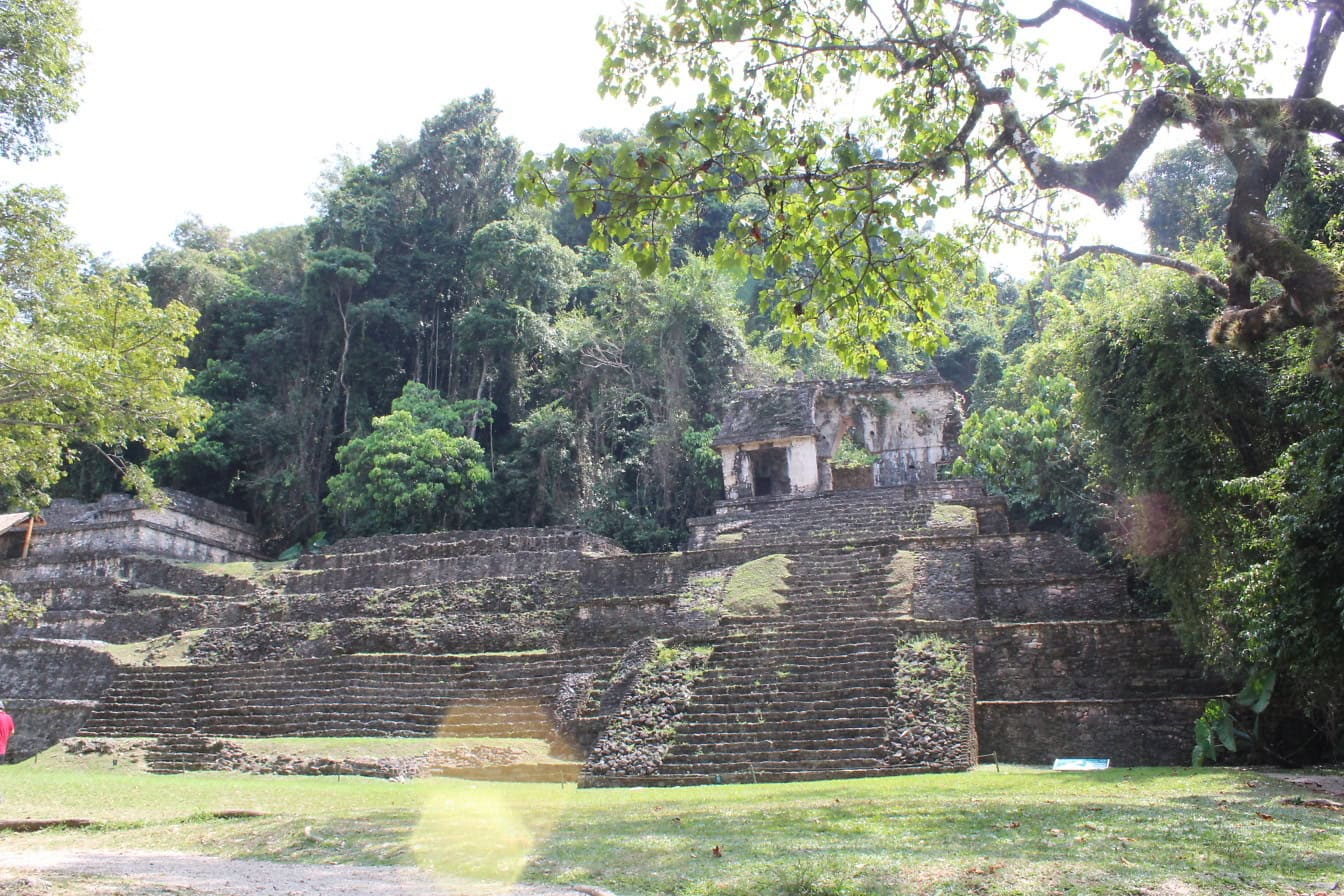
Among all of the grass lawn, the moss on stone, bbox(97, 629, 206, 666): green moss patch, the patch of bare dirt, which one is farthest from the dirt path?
the moss on stone

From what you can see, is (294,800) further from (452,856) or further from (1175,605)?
(1175,605)

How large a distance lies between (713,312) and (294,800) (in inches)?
841

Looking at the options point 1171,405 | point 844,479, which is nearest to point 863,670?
point 1171,405

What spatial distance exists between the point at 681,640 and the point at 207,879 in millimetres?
9108

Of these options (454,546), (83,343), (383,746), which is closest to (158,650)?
(454,546)

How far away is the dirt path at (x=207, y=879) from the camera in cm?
423

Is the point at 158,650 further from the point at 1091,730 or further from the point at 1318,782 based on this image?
the point at 1318,782

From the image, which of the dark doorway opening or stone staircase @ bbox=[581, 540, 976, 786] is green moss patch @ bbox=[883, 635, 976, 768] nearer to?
stone staircase @ bbox=[581, 540, 976, 786]

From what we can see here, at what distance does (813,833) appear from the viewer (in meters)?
5.39

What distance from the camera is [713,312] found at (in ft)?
94.5

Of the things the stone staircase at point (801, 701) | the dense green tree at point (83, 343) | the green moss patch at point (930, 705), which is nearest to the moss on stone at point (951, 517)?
the stone staircase at point (801, 701)

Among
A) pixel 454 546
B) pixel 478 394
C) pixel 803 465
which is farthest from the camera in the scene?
pixel 478 394

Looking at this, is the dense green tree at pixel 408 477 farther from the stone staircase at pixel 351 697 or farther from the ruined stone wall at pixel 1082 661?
the ruined stone wall at pixel 1082 661

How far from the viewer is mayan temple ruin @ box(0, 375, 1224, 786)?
10711 millimetres
